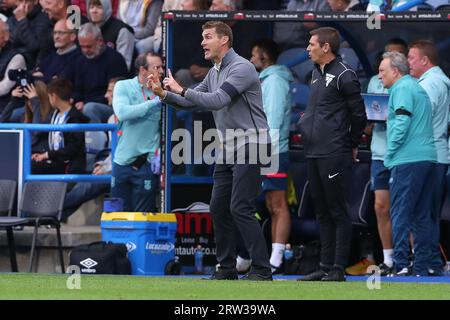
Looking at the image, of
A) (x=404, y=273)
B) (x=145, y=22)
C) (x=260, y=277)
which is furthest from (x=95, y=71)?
(x=260, y=277)

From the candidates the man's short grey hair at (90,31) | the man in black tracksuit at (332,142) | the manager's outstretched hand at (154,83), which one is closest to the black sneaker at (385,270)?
the man in black tracksuit at (332,142)

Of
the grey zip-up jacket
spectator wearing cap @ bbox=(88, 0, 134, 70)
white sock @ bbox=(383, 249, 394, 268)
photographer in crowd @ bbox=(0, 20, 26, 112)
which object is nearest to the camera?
the grey zip-up jacket

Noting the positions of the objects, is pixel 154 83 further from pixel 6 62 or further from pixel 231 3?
pixel 6 62

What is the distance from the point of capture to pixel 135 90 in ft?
48.9

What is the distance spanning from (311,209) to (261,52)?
6.22 ft

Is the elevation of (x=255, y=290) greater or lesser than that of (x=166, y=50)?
lesser

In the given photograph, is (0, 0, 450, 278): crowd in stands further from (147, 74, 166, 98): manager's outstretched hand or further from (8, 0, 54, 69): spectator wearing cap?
(147, 74, 166, 98): manager's outstretched hand

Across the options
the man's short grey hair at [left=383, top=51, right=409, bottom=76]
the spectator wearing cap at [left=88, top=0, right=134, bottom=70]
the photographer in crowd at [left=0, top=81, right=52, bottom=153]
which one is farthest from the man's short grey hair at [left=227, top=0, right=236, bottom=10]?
the man's short grey hair at [left=383, top=51, right=409, bottom=76]

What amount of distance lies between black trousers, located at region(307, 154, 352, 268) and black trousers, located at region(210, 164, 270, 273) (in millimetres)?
641

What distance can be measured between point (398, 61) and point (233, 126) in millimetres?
2317

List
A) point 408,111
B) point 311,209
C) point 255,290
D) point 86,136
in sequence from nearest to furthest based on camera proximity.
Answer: point 255,290, point 408,111, point 311,209, point 86,136

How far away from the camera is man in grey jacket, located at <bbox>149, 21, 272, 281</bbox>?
12.0 metres
